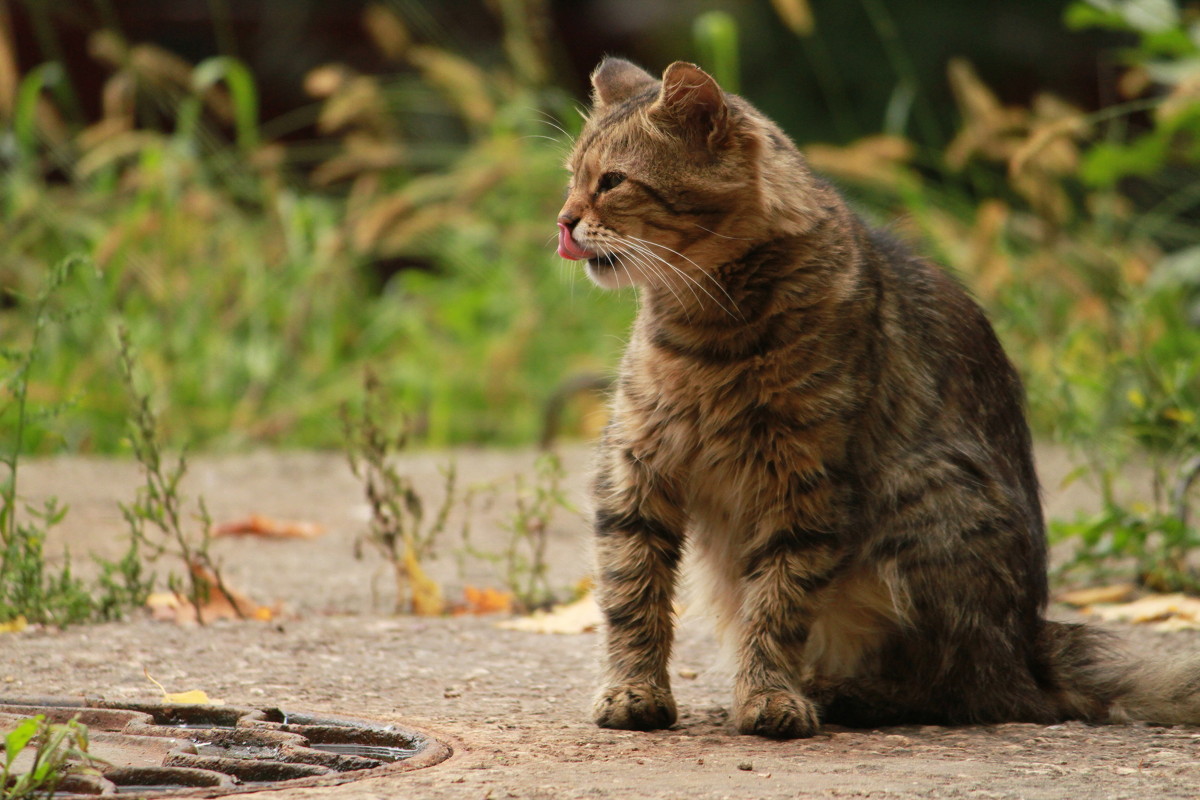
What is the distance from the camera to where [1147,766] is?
8.39 feet

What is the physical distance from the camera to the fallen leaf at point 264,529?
4914 mm

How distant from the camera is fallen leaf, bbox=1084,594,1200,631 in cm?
387

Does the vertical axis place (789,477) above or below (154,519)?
above

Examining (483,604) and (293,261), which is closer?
(483,604)

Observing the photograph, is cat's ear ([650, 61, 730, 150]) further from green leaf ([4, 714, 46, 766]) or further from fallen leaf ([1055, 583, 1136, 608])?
fallen leaf ([1055, 583, 1136, 608])

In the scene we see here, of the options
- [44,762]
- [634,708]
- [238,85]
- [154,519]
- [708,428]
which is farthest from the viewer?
[238,85]

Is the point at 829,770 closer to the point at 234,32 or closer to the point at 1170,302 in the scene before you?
the point at 1170,302

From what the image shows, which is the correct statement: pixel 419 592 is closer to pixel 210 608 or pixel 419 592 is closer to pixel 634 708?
pixel 210 608

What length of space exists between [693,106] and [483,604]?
5.86 feet

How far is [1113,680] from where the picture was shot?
307 centimetres

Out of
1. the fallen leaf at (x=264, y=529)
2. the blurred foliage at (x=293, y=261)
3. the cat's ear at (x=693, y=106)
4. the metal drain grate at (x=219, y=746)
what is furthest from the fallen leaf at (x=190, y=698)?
the blurred foliage at (x=293, y=261)

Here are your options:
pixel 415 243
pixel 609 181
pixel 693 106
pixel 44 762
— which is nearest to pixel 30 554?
pixel 44 762

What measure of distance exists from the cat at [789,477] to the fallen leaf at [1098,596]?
3.62 feet

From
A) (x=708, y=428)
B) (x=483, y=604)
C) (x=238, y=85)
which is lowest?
(x=483, y=604)
